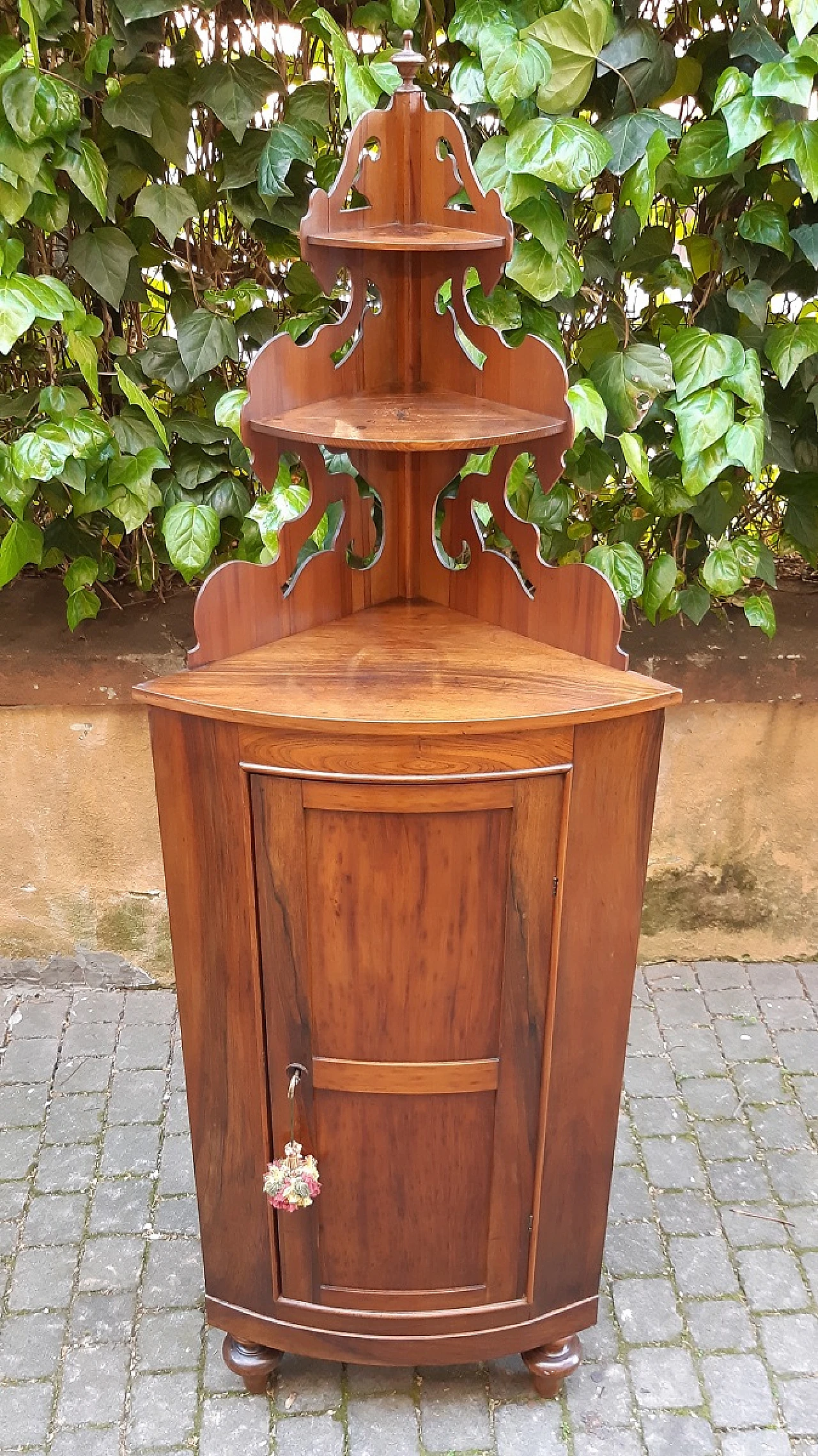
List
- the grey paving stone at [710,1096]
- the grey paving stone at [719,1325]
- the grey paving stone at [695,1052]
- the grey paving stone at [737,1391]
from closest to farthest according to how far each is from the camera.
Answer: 1. the grey paving stone at [737,1391]
2. the grey paving stone at [719,1325]
3. the grey paving stone at [710,1096]
4. the grey paving stone at [695,1052]

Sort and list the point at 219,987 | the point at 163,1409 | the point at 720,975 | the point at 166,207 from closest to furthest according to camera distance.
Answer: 1. the point at 219,987
2. the point at 163,1409
3. the point at 166,207
4. the point at 720,975

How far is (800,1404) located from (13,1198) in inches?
67.6

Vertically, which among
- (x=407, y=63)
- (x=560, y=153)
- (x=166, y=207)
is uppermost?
(x=407, y=63)

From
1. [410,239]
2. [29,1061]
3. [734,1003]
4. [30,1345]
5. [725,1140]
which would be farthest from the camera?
[734,1003]

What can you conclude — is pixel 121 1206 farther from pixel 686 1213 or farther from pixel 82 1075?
Answer: pixel 686 1213

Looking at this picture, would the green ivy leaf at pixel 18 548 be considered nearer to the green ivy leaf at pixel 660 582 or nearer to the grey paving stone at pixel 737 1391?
the green ivy leaf at pixel 660 582

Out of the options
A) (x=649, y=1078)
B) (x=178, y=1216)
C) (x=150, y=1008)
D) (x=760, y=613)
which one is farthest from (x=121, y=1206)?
(x=760, y=613)

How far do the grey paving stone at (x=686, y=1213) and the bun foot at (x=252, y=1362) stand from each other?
3.01ft

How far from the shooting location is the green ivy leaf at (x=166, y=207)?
254 centimetres

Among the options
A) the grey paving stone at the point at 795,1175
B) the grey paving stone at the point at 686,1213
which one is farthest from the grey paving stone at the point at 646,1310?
the grey paving stone at the point at 795,1175

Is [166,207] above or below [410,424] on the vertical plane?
above

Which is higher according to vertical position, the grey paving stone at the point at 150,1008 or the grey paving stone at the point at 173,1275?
the grey paving stone at the point at 150,1008

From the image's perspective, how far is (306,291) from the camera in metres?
2.77

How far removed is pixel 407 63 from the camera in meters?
1.82
